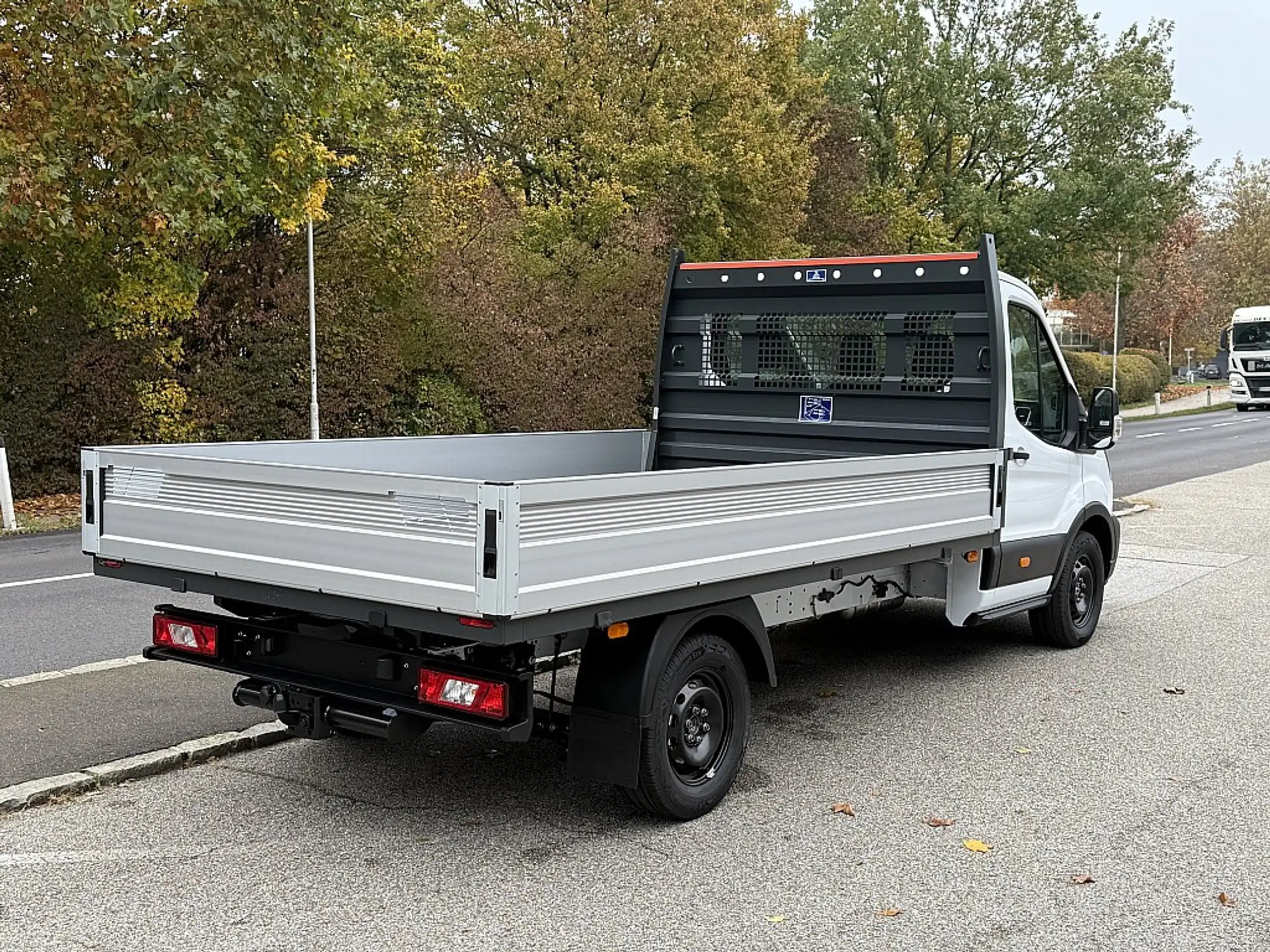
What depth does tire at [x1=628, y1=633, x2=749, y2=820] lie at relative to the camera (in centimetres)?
483

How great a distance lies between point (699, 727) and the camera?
17.0 feet

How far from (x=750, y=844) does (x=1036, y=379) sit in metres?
4.02

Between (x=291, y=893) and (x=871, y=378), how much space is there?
455 cm

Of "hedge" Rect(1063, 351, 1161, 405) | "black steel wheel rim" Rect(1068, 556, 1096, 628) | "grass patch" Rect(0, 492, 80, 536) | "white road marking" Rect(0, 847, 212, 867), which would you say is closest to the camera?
"white road marking" Rect(0, 847, 212, 867)

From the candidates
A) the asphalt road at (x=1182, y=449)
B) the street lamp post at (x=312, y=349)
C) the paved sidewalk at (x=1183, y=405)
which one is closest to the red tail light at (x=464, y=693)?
the street lamp post at (x=312, y=349)

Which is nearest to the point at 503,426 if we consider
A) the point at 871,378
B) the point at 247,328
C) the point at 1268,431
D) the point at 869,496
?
the point at 247,328

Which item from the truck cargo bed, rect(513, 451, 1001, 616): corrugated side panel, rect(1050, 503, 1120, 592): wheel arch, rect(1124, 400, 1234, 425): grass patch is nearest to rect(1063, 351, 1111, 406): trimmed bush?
rect(1124, 400, 1234, 425): grass patch

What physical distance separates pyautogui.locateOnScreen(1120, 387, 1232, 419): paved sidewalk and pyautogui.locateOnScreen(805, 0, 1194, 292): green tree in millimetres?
6907

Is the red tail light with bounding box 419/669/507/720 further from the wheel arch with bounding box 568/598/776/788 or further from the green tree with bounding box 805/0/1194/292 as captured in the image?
the green tree with bounding box 805/0/1194/292

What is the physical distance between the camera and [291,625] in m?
5.12

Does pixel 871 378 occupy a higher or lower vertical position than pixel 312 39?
lower

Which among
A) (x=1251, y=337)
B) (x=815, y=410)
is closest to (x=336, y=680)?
(x=815, y=410)

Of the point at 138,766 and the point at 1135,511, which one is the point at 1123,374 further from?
the point at 138,766

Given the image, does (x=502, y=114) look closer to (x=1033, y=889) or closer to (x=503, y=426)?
(x=503, y=426)
